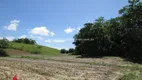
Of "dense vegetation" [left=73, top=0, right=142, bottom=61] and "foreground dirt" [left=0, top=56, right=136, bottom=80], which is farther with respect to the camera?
"dense vegetation" [left=73, top=0, right=142, bottom=61]

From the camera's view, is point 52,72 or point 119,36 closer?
point 52,72

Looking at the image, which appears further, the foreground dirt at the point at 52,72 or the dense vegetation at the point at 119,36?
the dense vegetation at the point at 119,36

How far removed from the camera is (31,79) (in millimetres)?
9242

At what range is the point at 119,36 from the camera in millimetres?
30797

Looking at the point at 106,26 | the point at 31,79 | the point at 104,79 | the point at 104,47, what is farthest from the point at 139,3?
the point at 31,79

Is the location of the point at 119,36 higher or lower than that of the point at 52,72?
higher

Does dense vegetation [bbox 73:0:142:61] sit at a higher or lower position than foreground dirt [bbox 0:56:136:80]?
higher

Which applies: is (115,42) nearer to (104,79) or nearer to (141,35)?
(141,35)

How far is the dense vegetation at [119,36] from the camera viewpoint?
27.3m

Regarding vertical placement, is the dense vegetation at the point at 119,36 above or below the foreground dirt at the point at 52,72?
above

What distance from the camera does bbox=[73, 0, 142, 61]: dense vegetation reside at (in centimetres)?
2733

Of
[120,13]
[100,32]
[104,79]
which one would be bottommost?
[104,79]

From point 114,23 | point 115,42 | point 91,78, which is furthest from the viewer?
point 114,23

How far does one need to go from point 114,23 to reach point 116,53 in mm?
4825
